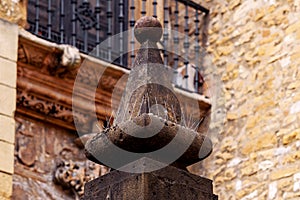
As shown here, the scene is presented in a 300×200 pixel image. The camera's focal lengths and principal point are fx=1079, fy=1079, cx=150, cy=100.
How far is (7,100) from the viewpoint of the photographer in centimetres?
628

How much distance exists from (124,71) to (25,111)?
77 cm

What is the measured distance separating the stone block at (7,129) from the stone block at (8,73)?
225 mm

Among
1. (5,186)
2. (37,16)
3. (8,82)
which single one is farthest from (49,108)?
(5,186)

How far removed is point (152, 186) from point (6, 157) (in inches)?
115

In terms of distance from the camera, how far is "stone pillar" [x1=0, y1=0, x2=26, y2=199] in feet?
20.1

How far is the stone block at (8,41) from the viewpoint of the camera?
6395 mm

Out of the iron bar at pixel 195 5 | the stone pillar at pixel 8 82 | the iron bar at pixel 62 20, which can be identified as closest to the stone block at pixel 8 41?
the stone pillar at pixel 8 82

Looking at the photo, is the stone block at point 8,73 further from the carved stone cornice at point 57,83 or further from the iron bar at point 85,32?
the iron bar at point 85,32

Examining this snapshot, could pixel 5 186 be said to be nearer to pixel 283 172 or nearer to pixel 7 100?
pixel 7 100

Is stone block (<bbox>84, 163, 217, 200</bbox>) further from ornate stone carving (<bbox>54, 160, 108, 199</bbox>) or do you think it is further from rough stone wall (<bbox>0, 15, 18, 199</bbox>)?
ornate stone carving (<bbox>54, 160, 108, 199</bbox>)

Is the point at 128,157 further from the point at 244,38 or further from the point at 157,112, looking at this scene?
the point at 244,38

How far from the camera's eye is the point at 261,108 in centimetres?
700

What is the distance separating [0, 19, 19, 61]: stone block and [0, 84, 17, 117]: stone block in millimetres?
213

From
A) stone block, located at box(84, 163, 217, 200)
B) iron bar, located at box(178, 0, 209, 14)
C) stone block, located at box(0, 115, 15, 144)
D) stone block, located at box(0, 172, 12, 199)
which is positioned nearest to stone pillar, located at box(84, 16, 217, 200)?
stone block, located at box(84, 163, 217, 200)
